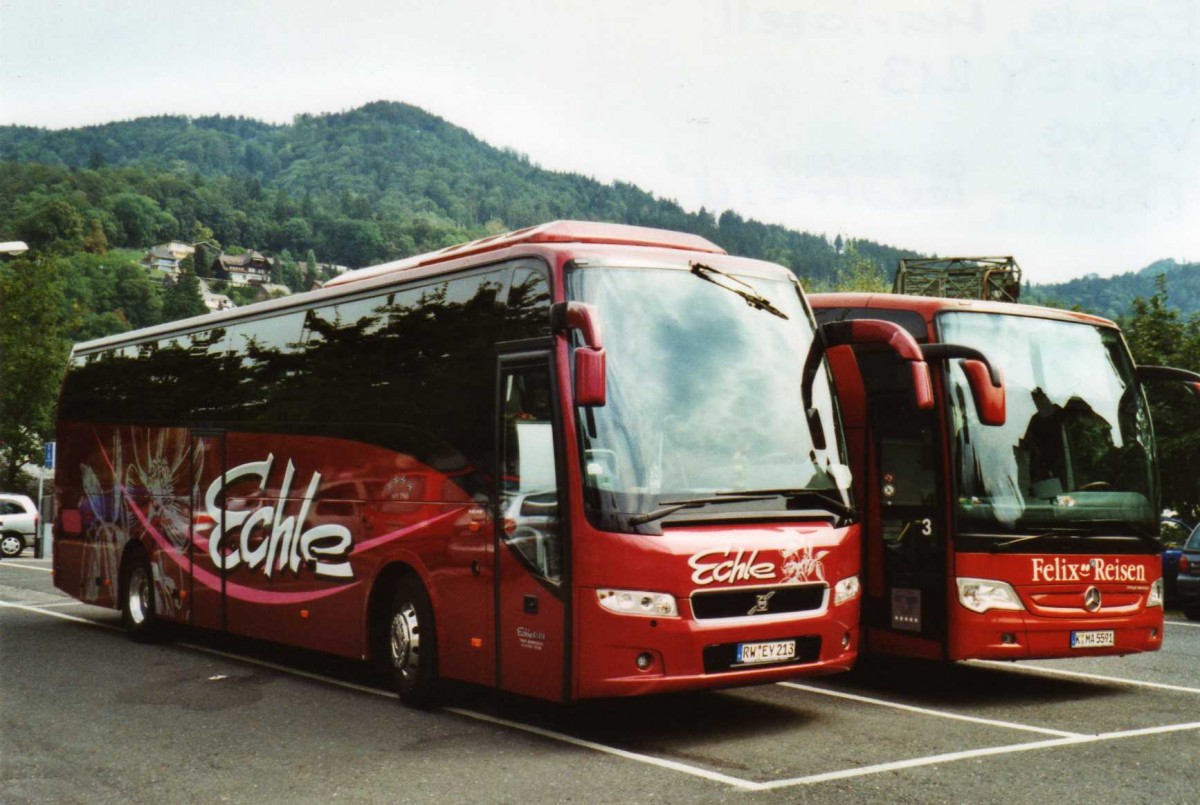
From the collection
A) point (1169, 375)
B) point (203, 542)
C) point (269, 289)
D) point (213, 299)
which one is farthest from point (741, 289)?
point (269, 289)

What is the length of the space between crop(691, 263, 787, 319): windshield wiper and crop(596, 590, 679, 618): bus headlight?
90.6 inches

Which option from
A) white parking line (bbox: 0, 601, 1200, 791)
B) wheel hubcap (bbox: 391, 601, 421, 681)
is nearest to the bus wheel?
wheel hubcap (bbox: 391, 601, 421, 681)

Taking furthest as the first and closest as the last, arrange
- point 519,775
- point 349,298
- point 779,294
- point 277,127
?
1. point 277,127
2. point 349,298
3. point 779,294
4. point 519,775

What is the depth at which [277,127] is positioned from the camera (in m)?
198

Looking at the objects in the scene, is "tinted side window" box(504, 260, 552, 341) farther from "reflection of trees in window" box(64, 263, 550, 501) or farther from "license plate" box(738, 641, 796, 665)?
"license plate" box(738, 641, 796, 665)

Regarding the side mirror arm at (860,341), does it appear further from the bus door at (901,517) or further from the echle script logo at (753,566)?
the bus door at (901,517)

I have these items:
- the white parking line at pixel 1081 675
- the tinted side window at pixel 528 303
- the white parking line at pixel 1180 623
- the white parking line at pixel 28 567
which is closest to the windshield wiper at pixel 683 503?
the tinted side window at pixel 528 303

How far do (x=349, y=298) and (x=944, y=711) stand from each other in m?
5.84

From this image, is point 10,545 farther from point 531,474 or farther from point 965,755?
point 965,755

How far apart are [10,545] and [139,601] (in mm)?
26518

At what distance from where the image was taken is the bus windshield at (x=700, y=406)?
28.3ft

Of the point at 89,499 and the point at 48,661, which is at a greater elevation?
the point at 89,499

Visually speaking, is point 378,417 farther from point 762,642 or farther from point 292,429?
point 762,642

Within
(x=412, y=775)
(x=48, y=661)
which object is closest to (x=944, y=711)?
(x=412, y=775)
